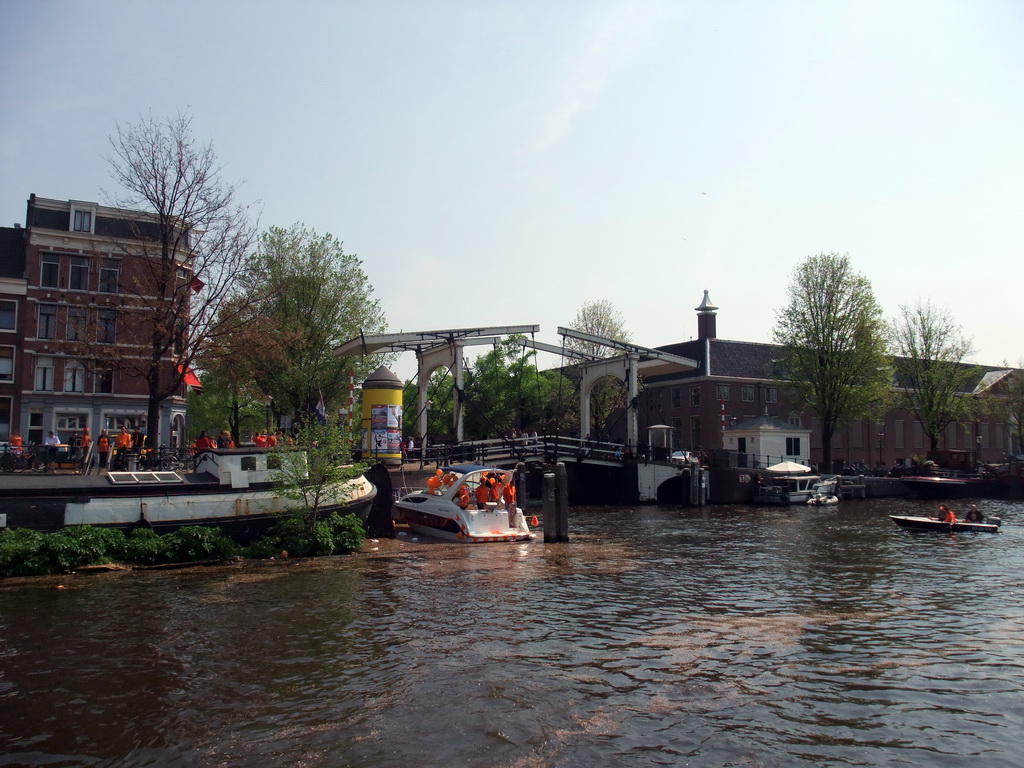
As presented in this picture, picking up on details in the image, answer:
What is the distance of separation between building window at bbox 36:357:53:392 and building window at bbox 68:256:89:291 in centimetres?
373

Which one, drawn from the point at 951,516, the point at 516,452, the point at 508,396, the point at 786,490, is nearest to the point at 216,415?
the point at 508,396

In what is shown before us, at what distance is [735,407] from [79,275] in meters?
46.6

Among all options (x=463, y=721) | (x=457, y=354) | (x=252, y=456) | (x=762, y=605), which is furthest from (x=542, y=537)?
(x=463, y=721)

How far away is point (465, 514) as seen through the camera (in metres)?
25.1

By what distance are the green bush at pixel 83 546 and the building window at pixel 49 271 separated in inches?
1006

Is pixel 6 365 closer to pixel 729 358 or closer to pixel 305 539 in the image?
pixel 305 539

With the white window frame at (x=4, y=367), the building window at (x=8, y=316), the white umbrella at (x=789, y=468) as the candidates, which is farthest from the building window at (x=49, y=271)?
the white umbrella at (x=789, y=468)

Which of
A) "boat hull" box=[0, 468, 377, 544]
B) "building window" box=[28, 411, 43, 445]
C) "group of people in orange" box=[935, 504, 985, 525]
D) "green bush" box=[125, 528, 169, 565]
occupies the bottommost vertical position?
"green bush" box=[125, 528, 169, 565]

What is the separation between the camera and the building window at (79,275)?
40219mm

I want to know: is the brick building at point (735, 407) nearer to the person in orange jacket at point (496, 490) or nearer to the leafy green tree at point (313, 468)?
the person in orange jacket at point (496, 490)

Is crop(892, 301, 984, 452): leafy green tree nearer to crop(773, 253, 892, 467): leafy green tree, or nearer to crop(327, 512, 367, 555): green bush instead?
crop(773, 253, 892, 467): leafy green tree

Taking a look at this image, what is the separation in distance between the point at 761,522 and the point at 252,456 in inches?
863

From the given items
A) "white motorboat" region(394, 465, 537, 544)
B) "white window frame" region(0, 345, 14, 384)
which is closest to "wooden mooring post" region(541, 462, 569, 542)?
"white motorboat" region(394, 465, 537, 544)

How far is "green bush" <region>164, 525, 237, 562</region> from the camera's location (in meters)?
19.3
